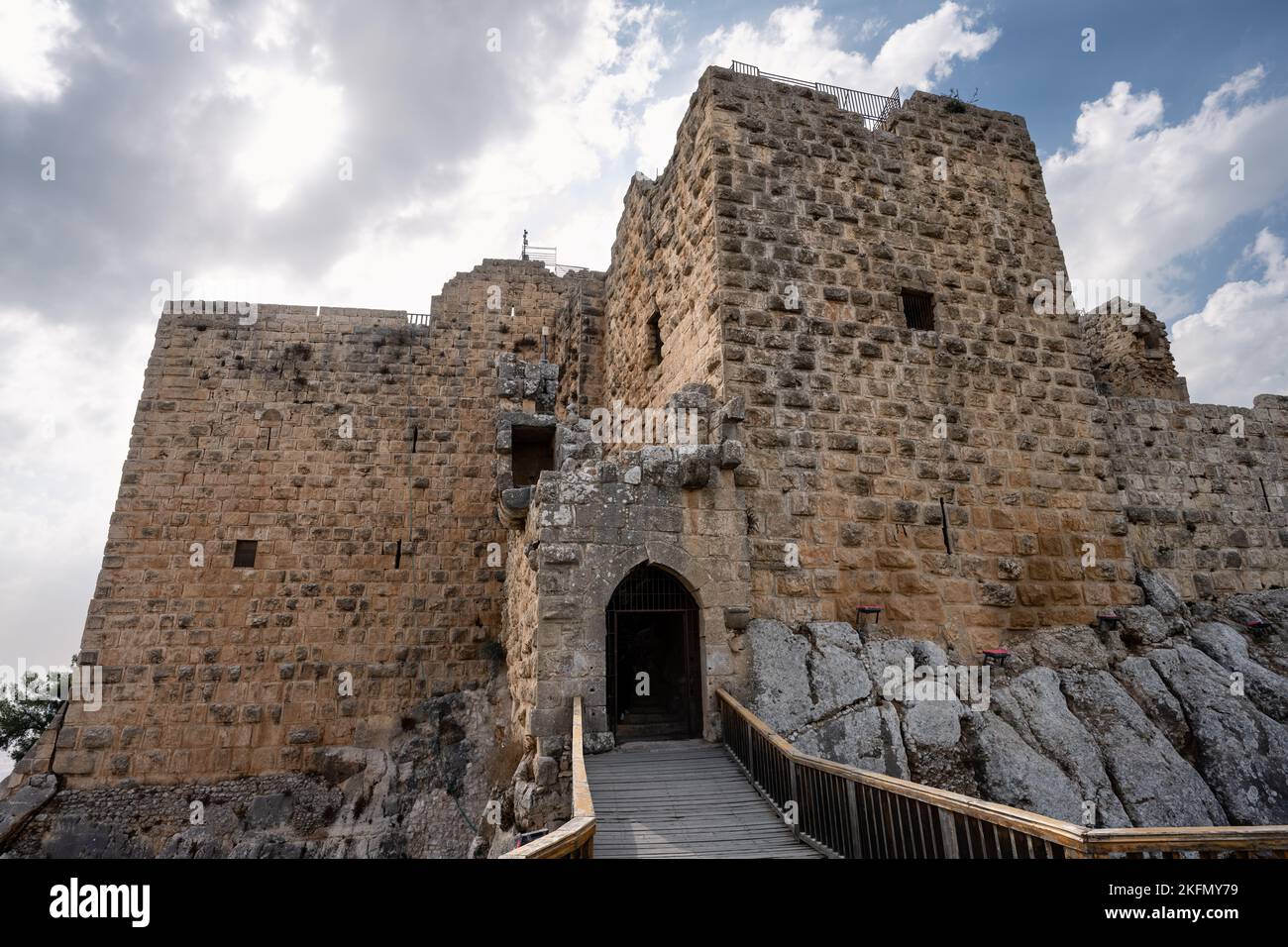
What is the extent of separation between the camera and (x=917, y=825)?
3.66 meters

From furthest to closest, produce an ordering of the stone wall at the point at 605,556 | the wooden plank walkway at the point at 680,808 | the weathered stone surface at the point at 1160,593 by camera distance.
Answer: the weathered stone surface at the point at 1160,593
the stone wall at the point at 605,556
the wooden plank walkway at the point at 680,808

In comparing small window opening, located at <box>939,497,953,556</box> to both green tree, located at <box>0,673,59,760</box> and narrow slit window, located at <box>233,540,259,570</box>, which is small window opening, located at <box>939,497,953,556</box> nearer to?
narrow slit window, located at <box>233,540,259,570</box>

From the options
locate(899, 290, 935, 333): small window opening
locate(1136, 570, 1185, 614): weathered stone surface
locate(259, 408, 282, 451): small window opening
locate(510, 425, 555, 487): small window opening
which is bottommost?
locate(1136, 570, 1185, 614): weathered stone surface

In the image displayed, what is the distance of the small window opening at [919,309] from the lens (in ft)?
29.2

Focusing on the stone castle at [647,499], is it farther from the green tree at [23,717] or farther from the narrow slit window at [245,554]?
the green tree at [23,717]

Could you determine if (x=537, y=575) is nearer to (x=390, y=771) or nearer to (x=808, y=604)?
(x=808, y=604)

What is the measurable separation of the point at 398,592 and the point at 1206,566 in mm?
11696

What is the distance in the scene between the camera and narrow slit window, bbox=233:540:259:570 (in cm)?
1061

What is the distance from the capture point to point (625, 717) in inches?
307

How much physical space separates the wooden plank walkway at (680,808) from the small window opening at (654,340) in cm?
558

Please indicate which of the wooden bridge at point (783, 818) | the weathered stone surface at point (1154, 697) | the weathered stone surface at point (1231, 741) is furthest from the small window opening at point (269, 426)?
the weathered stone surface at point (1231, 741)

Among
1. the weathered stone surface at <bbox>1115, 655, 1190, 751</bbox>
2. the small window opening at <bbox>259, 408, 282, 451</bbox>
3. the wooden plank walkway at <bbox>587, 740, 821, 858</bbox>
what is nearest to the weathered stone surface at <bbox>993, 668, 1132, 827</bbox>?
the weathered stone surface at <bbox>1115, 655, 1190, 751</bbox>

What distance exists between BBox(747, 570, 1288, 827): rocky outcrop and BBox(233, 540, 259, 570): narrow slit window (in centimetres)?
803
